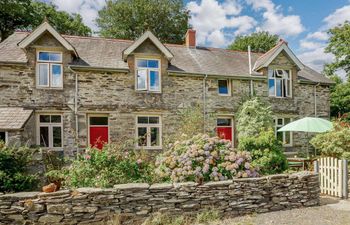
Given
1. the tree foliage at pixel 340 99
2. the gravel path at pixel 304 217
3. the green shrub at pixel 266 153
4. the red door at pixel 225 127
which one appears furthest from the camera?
the tree foliage at pixel 340 99

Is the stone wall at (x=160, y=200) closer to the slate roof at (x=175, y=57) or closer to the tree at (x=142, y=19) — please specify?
the slate roof at (x=175, y=57)

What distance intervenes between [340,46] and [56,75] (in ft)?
85.1

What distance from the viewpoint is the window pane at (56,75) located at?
44.3 feet

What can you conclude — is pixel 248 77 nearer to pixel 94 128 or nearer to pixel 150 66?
pixel 150 66

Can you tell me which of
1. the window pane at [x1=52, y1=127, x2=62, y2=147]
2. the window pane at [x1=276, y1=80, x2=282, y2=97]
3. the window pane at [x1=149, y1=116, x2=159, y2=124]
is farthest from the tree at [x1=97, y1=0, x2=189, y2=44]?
the window pane at [x1=52, y1=127, x2=62, y2=147]

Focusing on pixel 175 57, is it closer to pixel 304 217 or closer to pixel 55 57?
pixel 55 57

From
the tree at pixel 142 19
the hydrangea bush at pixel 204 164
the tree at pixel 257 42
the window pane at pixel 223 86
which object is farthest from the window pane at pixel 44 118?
the tree at pixel 257 42

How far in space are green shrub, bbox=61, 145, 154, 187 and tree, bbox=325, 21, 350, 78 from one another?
25.8m

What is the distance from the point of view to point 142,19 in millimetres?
34688

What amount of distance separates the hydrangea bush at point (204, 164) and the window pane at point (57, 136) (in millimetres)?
8294

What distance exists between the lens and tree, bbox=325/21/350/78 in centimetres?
2423

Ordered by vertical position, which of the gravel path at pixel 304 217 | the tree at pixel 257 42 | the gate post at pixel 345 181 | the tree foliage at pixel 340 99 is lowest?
the gravel path at pixel 304 217

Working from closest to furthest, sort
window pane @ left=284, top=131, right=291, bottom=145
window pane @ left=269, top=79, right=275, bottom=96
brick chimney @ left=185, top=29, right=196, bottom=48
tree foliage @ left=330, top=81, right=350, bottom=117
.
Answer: window pane @ left=269, top=79, right=275, bottom=96 → window pane @ left=284, top=131, right=291, bottom=145 → brick chimney @ left=185, top=29, right=196, bottom=48 → tree foliage @ left=330, top=81, right=350, bottom=117

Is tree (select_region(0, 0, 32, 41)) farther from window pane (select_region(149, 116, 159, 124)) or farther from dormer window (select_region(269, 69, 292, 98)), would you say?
dormer window (select_region(269, 69, 292, 98))
